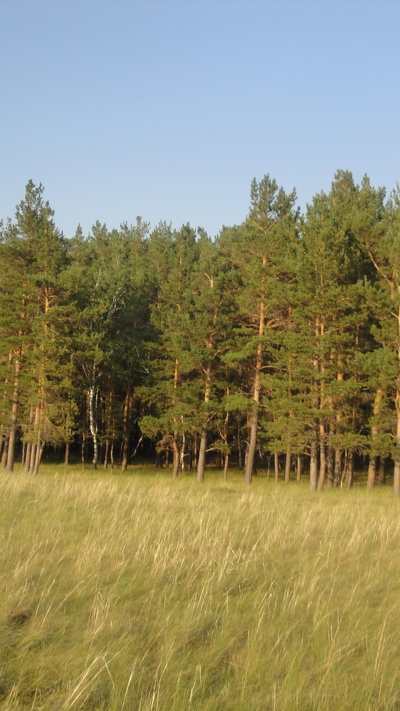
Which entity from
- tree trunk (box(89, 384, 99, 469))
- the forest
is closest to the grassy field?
the forest

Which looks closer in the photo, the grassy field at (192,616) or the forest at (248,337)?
the grassy field at (192,616)

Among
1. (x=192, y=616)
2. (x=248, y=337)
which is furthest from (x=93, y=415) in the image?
(x=192, y=616)

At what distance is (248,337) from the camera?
108ft

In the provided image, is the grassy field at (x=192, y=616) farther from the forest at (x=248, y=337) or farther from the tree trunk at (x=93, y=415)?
the tree trunk at (x=93, y=415)

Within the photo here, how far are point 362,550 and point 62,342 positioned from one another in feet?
82.3

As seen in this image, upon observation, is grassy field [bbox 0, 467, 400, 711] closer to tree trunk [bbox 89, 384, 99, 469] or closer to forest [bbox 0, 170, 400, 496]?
forest [bbox 0, 170, 400, 496]

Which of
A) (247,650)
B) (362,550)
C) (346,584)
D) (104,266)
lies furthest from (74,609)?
(104,266)

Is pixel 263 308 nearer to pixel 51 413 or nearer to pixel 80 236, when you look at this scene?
pixel 51 413

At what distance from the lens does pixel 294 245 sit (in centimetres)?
2834

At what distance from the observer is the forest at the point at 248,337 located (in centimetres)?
2691

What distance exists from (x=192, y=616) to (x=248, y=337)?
1072 inches

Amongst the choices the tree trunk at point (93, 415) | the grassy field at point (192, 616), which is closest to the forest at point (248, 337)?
the tree trunk at point (93, 415)

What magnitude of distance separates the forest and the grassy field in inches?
691

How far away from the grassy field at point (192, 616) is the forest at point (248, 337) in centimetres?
1754
